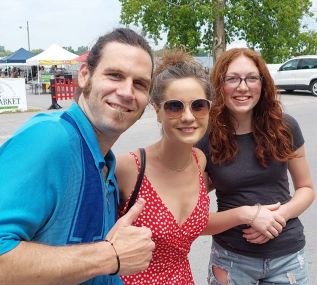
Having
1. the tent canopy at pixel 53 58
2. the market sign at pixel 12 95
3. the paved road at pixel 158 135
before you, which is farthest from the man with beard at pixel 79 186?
the tent canopy at pixel 53 58

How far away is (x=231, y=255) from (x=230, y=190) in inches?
12.8

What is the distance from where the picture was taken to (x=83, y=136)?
4.73ft

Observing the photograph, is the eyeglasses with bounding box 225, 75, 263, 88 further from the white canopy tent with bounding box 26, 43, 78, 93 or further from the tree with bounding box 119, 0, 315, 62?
the white canopy tent with bounding box 26, 43, 78, 93

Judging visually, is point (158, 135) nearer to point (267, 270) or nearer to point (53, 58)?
point (267, 270)

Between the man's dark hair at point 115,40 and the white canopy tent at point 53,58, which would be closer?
the man's dark hair at point 115,40

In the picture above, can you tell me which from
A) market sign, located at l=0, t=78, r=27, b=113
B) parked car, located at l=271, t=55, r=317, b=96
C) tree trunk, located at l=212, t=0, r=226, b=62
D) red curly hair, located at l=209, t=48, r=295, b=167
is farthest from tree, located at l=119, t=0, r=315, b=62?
red curly hair, located at l=209, t=48, r=295, b=167

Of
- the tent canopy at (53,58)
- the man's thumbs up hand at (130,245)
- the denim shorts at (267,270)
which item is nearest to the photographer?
the man's thumbs up hand at (130,245)

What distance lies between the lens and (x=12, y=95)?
15703 millimetres

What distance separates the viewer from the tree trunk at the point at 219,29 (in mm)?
21641

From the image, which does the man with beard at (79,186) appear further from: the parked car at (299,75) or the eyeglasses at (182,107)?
the parked car at (299,75)

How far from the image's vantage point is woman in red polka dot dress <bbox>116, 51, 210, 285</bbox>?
192 cm

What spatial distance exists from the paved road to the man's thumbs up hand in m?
1.28

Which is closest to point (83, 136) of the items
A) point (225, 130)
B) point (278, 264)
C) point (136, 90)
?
point (136, 90)

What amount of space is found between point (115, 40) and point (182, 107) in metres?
0.46
